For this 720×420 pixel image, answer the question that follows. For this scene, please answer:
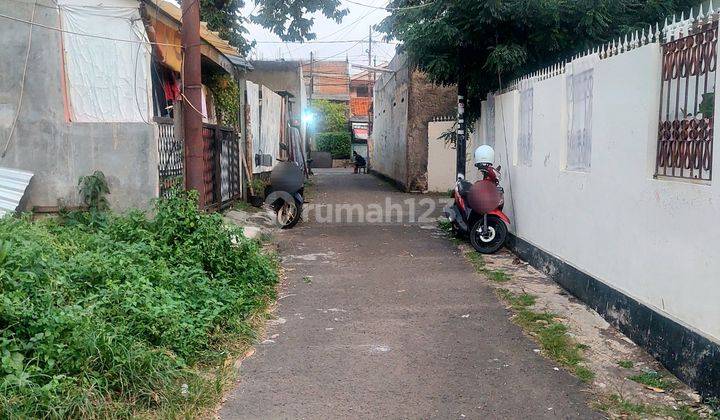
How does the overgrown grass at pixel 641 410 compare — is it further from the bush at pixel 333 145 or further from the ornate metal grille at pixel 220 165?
the bush at pixel 333 145

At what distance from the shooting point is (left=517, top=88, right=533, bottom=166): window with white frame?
8094mm

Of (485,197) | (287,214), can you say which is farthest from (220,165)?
(485,197)

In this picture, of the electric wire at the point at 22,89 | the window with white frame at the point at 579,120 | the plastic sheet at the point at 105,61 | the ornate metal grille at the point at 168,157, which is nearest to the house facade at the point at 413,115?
the ornate metal grille at the point at 168,157

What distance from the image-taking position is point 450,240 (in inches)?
392

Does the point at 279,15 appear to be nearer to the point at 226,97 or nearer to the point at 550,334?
the point at 226,97

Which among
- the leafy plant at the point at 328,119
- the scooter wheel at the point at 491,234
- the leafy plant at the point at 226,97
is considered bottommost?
the scooter wheel at the point at 491,234

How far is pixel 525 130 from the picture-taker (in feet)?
27.3

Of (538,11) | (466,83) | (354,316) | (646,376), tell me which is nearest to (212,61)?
(466,83)

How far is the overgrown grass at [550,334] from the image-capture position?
4495 millimetres

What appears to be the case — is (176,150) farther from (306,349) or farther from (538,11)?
(538,11)

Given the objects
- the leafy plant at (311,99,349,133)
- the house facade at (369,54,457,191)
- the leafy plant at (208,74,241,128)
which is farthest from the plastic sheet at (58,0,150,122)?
the leafy plant at (311,99,349,133)

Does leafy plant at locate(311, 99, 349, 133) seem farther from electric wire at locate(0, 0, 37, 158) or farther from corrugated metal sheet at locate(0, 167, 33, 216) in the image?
corrugated metal sheet at locate(0, 167, 33, 216)

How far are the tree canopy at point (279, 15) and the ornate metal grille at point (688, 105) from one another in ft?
43.3

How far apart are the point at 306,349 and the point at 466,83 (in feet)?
23.2
